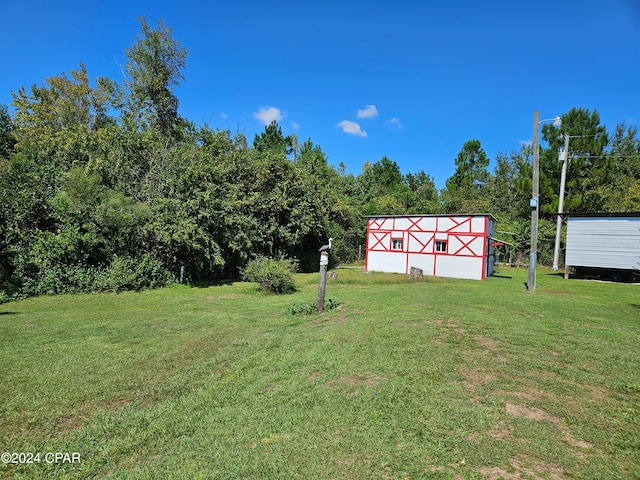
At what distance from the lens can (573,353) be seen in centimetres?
463

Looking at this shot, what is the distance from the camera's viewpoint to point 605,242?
1683 cm

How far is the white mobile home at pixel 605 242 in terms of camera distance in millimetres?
16094

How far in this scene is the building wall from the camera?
1609 cm

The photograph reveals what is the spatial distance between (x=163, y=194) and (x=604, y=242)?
20.9 metres

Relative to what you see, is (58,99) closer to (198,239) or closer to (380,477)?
(198,239)

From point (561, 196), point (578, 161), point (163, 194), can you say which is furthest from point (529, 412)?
point (578, 161)

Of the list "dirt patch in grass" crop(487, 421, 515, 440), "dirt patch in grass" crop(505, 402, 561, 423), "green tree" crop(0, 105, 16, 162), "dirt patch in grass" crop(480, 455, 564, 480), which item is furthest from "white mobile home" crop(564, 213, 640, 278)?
"green tree" crop(0, 105, 16, 162)

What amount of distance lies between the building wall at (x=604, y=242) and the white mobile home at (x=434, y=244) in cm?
382

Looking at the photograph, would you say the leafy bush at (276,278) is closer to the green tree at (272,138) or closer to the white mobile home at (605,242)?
the white mobile home at (605,242)

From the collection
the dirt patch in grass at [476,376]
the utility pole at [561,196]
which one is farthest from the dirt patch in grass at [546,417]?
Answer: the utility pole at [561,196]

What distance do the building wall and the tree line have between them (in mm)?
7125

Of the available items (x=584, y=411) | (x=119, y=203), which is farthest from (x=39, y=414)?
(x=119, y=203)

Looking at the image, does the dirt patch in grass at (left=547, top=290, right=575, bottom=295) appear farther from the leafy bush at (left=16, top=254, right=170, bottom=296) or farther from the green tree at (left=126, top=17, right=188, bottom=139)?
the green tree at (left=126, top=17, right=188, bottom=139)

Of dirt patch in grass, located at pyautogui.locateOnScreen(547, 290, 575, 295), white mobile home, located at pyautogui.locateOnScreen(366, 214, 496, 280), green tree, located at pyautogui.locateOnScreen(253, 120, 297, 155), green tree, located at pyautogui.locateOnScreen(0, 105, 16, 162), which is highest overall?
green tree, located at pyautogui.locateOnScreen(253, 120, 297, 155)
